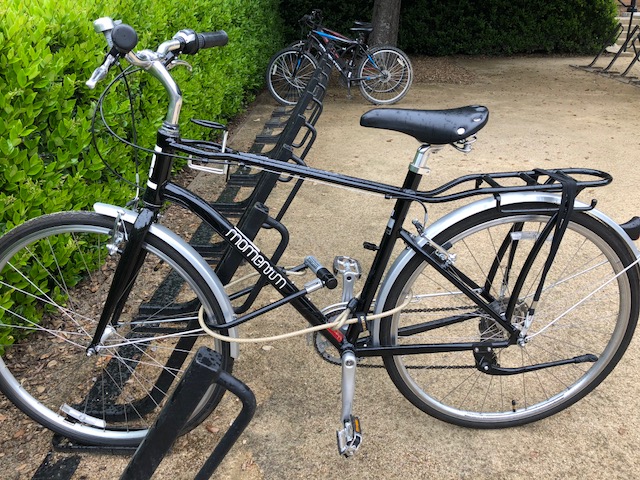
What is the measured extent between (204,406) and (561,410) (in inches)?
59.0

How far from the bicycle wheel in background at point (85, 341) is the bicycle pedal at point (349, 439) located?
0.49 m

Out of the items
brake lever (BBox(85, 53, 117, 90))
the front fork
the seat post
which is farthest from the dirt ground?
brake lever (BBox(85, 53, 117, 90))

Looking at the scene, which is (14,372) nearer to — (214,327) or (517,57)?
(214,327)

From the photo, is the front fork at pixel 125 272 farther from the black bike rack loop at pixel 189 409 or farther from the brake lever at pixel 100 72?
the black bike rack loop at pixel 189 409

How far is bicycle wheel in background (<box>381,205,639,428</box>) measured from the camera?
81.4 inches

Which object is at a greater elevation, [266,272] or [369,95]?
[266,272]

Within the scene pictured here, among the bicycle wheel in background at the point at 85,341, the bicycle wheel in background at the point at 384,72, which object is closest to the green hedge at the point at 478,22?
the bicycle wheel in background at the point at 384,72

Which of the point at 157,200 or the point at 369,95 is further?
the point at 369,95

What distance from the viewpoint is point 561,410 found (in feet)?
7.97

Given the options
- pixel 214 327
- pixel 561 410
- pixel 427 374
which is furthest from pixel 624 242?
pixel 214 327

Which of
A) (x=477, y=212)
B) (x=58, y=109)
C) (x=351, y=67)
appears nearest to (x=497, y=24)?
(x=351, y=67)

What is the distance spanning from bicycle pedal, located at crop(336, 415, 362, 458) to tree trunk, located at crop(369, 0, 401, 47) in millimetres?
8516

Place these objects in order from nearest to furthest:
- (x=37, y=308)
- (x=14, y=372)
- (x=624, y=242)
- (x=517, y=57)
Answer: (x=624, y=242), (x=14, y=372), (x=37, y=308), (x=517, y=57)

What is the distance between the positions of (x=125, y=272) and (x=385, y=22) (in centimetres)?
861
